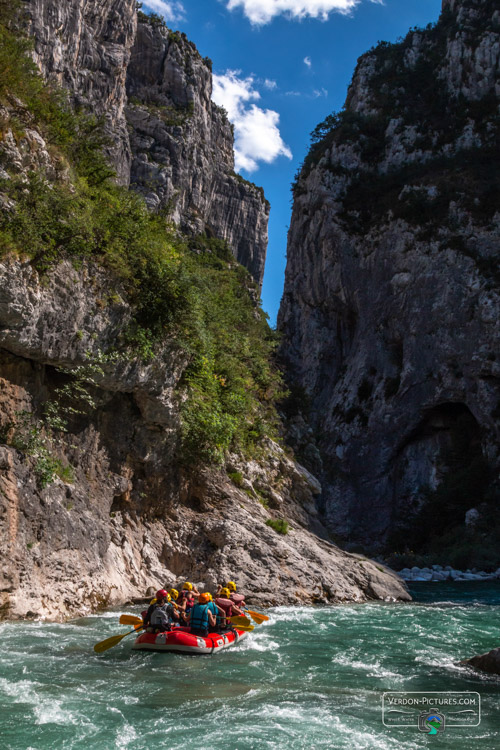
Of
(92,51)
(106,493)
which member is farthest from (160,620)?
(92,51)

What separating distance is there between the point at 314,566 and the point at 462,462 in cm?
2090

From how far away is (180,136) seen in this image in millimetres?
45969

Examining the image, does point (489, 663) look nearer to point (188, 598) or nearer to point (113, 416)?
point (188, 598)

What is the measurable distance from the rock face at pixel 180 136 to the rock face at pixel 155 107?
0.08 m

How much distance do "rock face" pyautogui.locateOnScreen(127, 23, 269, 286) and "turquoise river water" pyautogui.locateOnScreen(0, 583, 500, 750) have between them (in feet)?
111

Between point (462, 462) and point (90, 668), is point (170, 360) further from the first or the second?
point (462, 462)

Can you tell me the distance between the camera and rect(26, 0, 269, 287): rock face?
33969mm

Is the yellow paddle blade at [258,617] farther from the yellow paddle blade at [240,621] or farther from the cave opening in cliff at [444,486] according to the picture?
the cave opening in cliff at [444,486]

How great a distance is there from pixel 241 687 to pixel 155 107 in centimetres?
4750

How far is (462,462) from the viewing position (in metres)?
33.1

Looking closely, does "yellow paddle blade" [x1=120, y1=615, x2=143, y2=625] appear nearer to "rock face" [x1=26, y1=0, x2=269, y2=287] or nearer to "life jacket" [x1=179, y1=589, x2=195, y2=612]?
"life jacket" [x1=179, y1=589, x2=195, y2=612]

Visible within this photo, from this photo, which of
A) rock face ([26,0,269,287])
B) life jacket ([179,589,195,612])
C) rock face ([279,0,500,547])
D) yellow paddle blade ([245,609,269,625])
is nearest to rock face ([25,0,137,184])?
rock face ([26,0,269,287])

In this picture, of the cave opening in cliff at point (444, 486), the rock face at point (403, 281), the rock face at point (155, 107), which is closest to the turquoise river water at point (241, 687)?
the rock face at point (403, 281)

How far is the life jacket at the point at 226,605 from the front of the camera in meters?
10.4
